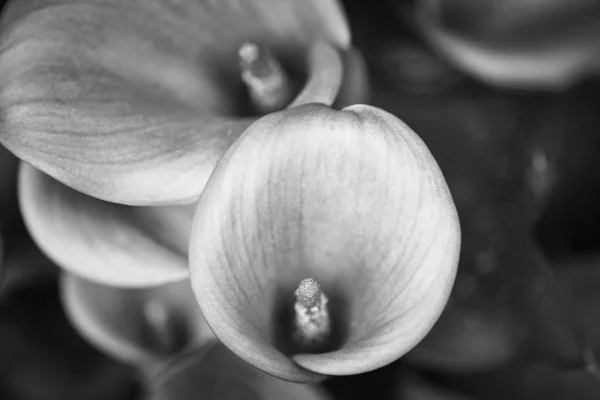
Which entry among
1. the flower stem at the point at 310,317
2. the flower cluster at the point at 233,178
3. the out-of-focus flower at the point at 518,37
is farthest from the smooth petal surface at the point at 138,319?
the out-of-focus flower at the point at 518,37

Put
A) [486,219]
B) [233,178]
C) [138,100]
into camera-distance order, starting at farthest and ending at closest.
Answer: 1. [486,219]
2. [138,100]
3. [233,178]

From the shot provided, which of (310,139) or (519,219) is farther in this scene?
(519,219)

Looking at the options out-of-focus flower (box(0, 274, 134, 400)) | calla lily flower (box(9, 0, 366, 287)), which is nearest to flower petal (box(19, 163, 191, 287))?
calla lily flower (box(9, 0, 366, 287))

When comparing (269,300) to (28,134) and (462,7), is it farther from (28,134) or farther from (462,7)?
(462,7)

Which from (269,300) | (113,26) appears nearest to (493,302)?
(269,300)

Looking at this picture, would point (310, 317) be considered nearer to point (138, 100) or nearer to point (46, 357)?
point (138, 100)

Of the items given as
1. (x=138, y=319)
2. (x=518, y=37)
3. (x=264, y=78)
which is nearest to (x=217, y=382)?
(x=138, y=319)
